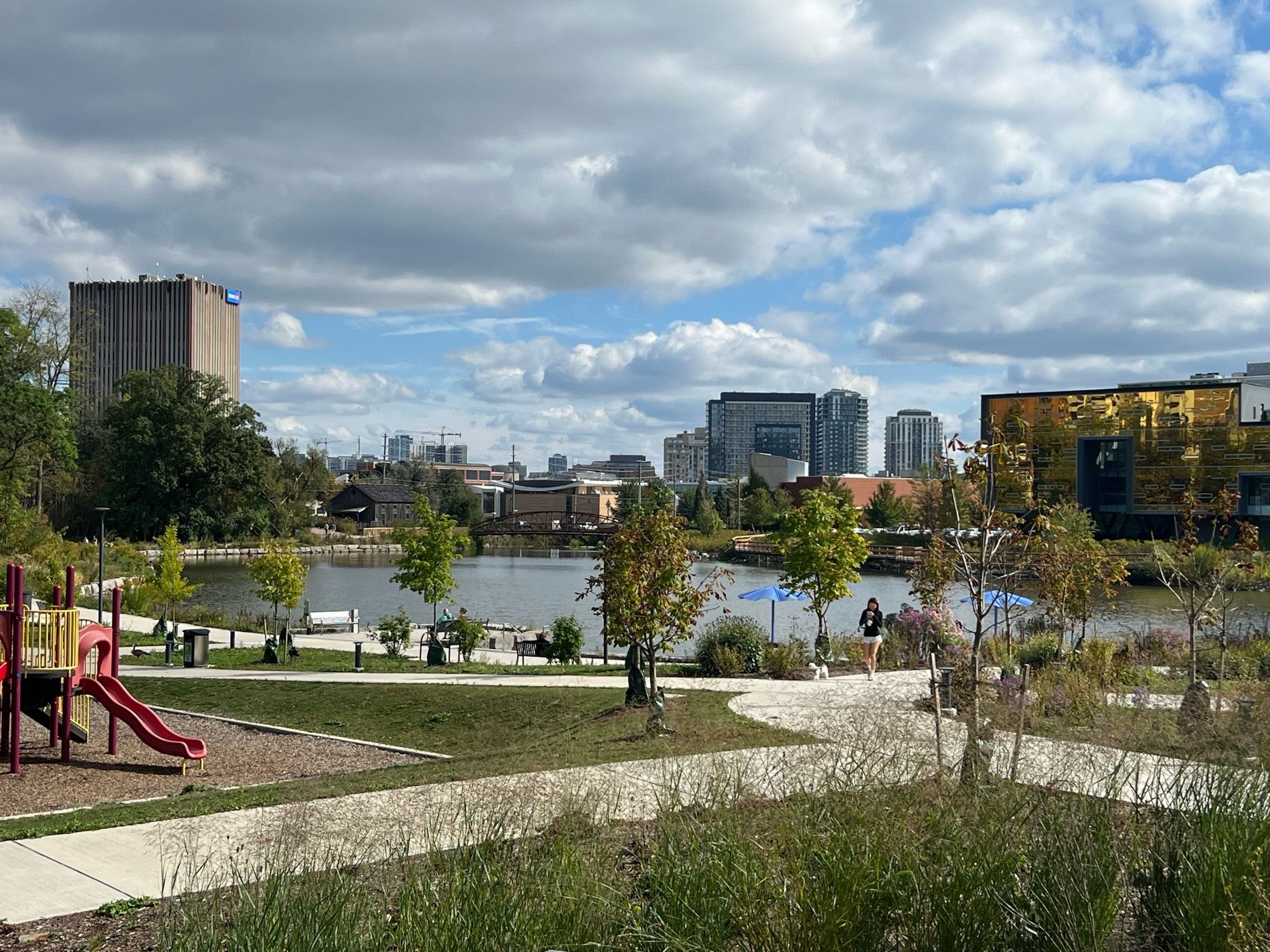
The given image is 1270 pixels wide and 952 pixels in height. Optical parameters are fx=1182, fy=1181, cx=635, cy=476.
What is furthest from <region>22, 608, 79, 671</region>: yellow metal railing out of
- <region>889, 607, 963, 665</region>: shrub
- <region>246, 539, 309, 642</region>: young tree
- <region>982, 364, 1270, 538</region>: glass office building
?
<region>982, 364, 1270, 538</region>: glass office building

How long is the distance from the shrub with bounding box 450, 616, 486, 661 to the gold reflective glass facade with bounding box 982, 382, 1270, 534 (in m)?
52.5

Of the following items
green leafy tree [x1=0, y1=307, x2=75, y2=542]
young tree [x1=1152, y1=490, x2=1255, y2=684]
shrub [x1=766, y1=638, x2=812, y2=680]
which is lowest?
shrub [x1=766, y1=638, x2=812, y2=680]

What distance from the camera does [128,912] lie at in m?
6.76

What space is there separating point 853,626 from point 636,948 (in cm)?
3108

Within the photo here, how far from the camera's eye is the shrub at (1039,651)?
65.6 feet

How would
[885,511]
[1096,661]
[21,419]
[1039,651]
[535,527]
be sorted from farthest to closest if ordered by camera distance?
[535,527] < [885,511] < [21,419] < [1039,651] < [1096,661]

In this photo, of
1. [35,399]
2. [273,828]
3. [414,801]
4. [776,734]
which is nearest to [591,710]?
[776,734]

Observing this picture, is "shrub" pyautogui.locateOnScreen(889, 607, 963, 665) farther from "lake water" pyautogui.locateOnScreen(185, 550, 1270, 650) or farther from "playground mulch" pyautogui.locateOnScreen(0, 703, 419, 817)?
"playground mulch" pyautogui.locateOnScreen(0, 703, 419, 817)

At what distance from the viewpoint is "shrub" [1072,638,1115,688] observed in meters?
16.4

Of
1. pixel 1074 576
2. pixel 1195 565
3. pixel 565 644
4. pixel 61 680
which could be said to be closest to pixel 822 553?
pixel 565 644

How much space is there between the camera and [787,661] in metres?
20.5

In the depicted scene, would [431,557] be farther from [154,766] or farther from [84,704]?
[154,766]

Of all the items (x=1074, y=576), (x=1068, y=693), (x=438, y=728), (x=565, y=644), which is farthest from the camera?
(x=565, y=644)

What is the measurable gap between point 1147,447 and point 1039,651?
62.0 metres
